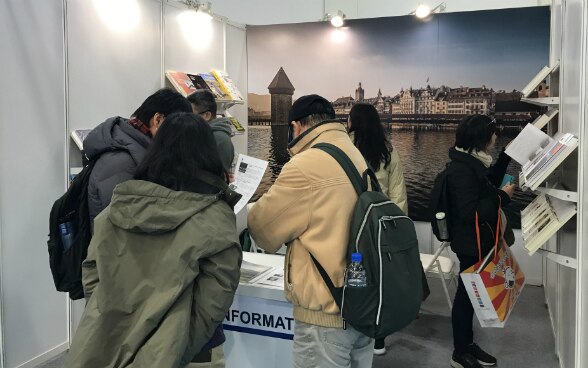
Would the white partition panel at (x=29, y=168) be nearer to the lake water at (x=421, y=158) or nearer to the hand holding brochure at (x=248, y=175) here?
the hand holding brochure at (x=248, y=175)

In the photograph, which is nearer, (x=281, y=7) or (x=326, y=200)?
(x=326, y=200)

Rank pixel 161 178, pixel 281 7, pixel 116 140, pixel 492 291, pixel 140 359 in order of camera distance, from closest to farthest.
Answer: pixel 140 359 → pixel 161 178 → pixel 116 140 → pixel 492 291 → pixel 281 7

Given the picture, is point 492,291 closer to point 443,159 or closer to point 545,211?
point 545,211

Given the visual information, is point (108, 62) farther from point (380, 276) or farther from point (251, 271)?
point (380, 276)

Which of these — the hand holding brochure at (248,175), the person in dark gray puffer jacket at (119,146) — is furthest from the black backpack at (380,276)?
the hand holding brochure at (248,175)

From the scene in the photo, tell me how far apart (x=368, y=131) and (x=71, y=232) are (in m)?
1.89

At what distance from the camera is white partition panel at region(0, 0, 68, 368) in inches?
114

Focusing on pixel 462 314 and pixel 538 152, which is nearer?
pixel 538 152

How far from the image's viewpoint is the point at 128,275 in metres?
1.42

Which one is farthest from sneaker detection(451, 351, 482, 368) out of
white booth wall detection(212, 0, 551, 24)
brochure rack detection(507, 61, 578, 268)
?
white booth wall detection(212, 0, 551, 24)

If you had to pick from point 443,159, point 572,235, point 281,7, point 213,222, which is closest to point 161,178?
point 213,222

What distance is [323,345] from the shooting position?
1.63 metres

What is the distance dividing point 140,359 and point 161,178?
1.63 ft

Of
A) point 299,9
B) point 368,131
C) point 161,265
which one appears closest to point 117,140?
point 161,265
